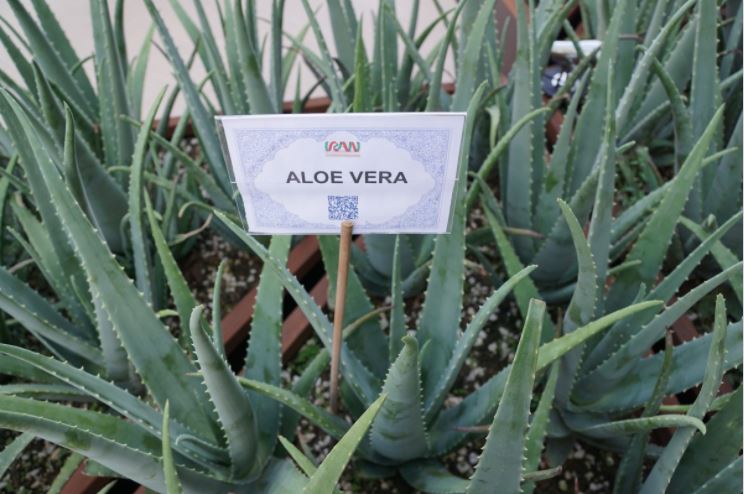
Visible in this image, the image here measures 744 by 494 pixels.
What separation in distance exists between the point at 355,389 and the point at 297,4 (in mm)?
1317

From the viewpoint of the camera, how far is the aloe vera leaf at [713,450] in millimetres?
495

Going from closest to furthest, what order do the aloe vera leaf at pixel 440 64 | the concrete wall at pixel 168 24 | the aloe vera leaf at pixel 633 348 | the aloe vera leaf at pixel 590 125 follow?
the aloe vera leaf at pixel 633 348, the aloe vera leaf at pixel 440 64, the aloe vera leaf at pixel 590 125, the concrete wall at pixel 168 24

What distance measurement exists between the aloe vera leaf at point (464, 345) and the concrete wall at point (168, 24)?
1.03 metres

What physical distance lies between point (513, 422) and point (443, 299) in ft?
0.79

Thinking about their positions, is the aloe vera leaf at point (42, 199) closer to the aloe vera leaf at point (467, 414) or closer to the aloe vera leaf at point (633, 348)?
the aloe vera leaf at point (467, 414)

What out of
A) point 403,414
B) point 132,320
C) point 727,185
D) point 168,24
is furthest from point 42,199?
point 168,24

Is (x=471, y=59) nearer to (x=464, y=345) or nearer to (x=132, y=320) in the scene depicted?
(x=464, y=345)

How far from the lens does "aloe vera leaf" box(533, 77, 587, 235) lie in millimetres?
718

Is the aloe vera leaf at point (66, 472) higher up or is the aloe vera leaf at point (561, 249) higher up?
the aloe vera leaf at point (561, 249)

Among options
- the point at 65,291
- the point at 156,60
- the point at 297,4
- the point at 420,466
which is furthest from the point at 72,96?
the point at 297,4

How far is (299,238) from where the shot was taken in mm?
889

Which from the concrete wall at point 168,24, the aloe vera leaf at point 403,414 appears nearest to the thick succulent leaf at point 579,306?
the aloe vera leaf at point 403,414

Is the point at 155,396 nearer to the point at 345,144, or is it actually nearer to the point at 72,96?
the point at 345,144

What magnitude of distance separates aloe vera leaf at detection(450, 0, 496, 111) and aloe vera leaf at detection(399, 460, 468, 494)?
38 cm
